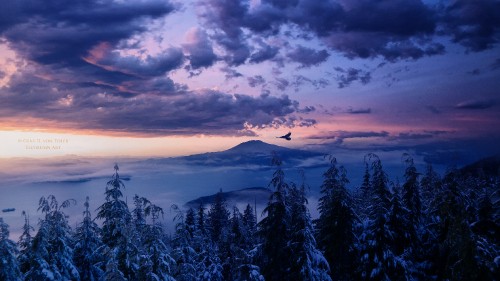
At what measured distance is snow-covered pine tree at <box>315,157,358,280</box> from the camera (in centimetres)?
2731

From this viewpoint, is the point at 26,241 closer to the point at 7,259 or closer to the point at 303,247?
the point at 7,259

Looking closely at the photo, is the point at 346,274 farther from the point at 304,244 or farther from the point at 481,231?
the point at 481,231

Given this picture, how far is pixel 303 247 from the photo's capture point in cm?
2475

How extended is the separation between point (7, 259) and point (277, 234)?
1623cm

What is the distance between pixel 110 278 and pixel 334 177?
54.2 feet

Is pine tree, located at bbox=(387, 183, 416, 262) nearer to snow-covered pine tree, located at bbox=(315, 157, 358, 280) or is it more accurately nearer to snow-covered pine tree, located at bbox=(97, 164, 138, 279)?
snow-covered pine tree, located at bbox=(315, 157, 358, 280)

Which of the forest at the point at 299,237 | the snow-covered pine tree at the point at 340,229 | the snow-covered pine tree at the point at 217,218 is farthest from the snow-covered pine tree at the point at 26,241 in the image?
the snow-covered pine tree at the point at 217,218

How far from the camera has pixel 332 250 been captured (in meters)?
28.0

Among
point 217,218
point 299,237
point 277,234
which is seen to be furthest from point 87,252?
point 217,218

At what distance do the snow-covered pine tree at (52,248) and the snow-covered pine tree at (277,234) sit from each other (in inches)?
519

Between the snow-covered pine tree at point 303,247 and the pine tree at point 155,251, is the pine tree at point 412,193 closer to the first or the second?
the snow-covered pine tree at point 303,247

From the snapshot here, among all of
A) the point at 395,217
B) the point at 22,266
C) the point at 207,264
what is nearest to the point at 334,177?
the point at 395,217

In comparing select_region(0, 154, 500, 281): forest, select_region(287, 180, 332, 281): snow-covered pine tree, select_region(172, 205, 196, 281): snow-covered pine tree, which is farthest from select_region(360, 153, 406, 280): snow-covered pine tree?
select_region(172, 205, 196, 281): snow-covered pine tree

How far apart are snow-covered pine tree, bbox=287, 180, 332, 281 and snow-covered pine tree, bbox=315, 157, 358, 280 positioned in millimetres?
2699
